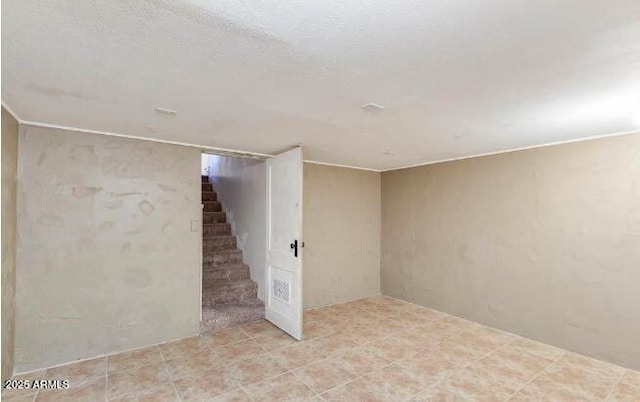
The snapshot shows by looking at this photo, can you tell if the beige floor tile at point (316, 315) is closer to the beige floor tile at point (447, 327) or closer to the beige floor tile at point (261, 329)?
the beige floor tile at point (261, 329)

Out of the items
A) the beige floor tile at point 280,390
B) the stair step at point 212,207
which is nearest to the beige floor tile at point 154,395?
the beige floor tile at point 280,390

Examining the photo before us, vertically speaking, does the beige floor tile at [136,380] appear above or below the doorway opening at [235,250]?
below

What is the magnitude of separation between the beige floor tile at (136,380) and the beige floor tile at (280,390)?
78 centimetres

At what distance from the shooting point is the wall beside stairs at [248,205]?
4160 millimetres

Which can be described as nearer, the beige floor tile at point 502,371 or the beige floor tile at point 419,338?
the beige floor tile at point 502,371

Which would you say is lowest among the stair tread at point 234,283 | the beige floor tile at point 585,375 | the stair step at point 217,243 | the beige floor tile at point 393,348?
the beige floor tile at point 585,375

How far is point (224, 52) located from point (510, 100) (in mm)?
1849

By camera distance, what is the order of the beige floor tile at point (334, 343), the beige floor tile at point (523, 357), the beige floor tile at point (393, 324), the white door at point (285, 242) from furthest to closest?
the beige floor tile at point (393, 324)
the white door at point (285, 242)
the beige floor tile at point (334, 343)
the beige floor tile at point (523, 357)

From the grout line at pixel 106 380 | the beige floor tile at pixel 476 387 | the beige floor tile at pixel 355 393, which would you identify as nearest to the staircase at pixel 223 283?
the grout line at pixel 106 380

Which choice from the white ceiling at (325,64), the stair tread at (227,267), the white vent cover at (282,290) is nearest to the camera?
the white ceiling at (325,64)

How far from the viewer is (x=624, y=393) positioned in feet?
7.80

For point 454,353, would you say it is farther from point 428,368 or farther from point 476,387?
point 476,387

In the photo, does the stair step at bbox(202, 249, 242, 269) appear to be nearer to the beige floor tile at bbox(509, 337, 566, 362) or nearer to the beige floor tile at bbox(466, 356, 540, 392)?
the beige floor tile at bbox(466, 356, 540, 392)

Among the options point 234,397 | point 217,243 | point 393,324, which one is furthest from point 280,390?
point 217,243
